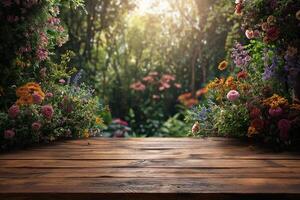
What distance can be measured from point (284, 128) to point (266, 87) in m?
0.64

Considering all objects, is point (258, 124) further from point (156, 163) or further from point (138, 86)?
point (138, 86)

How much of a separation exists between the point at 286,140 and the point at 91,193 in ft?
5.30

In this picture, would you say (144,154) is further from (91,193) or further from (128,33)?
(128,33)

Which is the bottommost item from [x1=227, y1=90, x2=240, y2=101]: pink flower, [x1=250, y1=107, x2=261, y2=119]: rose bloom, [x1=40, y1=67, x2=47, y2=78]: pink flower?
[x1=250, y1=107, x2=261, y2=119]: rose bloom

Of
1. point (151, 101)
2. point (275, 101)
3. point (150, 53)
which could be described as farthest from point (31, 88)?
point (150, 53)

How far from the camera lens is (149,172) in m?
2.26

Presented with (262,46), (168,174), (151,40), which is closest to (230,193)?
(168,174)

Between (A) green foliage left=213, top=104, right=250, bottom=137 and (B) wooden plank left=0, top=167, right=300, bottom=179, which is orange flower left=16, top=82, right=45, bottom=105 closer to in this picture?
(B) wooden plank left=0, top=167, right=300, bottom=179

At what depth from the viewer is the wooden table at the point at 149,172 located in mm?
1862

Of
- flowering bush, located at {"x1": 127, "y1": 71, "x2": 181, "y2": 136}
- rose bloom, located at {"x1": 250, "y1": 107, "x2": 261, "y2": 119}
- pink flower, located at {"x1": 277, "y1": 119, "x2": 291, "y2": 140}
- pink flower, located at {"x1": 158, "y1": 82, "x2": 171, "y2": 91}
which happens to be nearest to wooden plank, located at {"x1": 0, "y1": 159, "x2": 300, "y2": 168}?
pink flower, located at {"x1": 277, "y1": 119, "x2": 291, "y2": 140}

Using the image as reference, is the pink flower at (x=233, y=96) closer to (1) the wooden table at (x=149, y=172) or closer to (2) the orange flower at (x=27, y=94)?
(1) the wooden table at (x=149, y=172)

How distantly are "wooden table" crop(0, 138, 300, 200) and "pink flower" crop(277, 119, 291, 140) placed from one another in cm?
20

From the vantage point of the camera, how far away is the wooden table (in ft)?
6.11

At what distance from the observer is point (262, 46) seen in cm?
395
